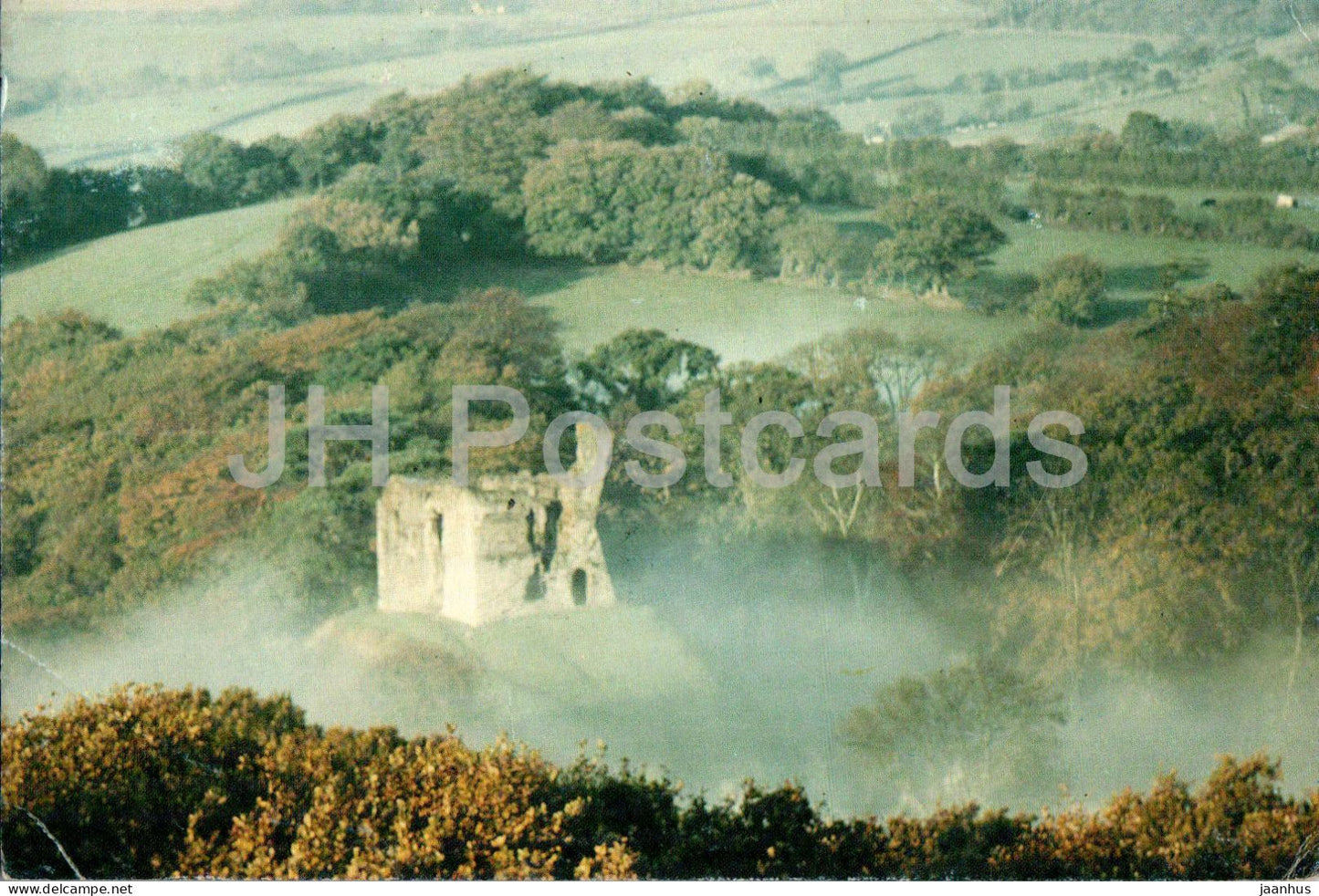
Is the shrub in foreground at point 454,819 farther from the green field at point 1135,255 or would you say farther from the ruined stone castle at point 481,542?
the green field at point 1135,255

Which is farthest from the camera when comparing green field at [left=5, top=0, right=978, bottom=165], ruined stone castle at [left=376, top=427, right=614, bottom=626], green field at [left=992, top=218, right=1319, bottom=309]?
green field at [left=992, top=218, right=1319, bottom=309]

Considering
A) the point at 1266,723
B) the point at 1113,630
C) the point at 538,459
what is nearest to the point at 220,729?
the point at 538,459

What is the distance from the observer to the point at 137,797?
657 centimetres

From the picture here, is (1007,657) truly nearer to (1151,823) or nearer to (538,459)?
(1151,823)

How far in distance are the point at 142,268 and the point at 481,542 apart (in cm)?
234

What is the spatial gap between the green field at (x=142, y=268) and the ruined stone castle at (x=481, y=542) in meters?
1.56

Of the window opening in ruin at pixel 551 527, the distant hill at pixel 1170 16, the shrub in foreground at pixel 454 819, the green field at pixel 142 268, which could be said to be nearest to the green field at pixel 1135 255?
the distant hill at pixel 1170 16

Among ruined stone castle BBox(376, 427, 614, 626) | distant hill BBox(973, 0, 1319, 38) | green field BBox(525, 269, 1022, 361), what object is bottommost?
ruined stone castle BBox(376, 427, 614, 626)

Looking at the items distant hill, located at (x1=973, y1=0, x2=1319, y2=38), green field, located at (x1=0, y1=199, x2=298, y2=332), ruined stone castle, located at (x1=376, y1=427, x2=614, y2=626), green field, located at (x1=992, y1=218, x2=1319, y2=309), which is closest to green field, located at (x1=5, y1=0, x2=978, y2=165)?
distant hill, located at (x1=973, y1=0, x2=1319, y2=38)

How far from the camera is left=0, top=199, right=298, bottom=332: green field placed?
300 inches

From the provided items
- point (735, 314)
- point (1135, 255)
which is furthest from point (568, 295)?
point (1135, 255)

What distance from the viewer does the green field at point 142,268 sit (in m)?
7.62

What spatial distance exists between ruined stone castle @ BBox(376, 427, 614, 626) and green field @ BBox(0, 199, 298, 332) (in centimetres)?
156

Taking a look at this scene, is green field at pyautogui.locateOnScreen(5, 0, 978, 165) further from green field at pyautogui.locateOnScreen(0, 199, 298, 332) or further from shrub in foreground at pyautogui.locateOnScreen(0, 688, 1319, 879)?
shrub in foreground at pyautogui.locateOnScreen(0, 688, 1319, 879)
